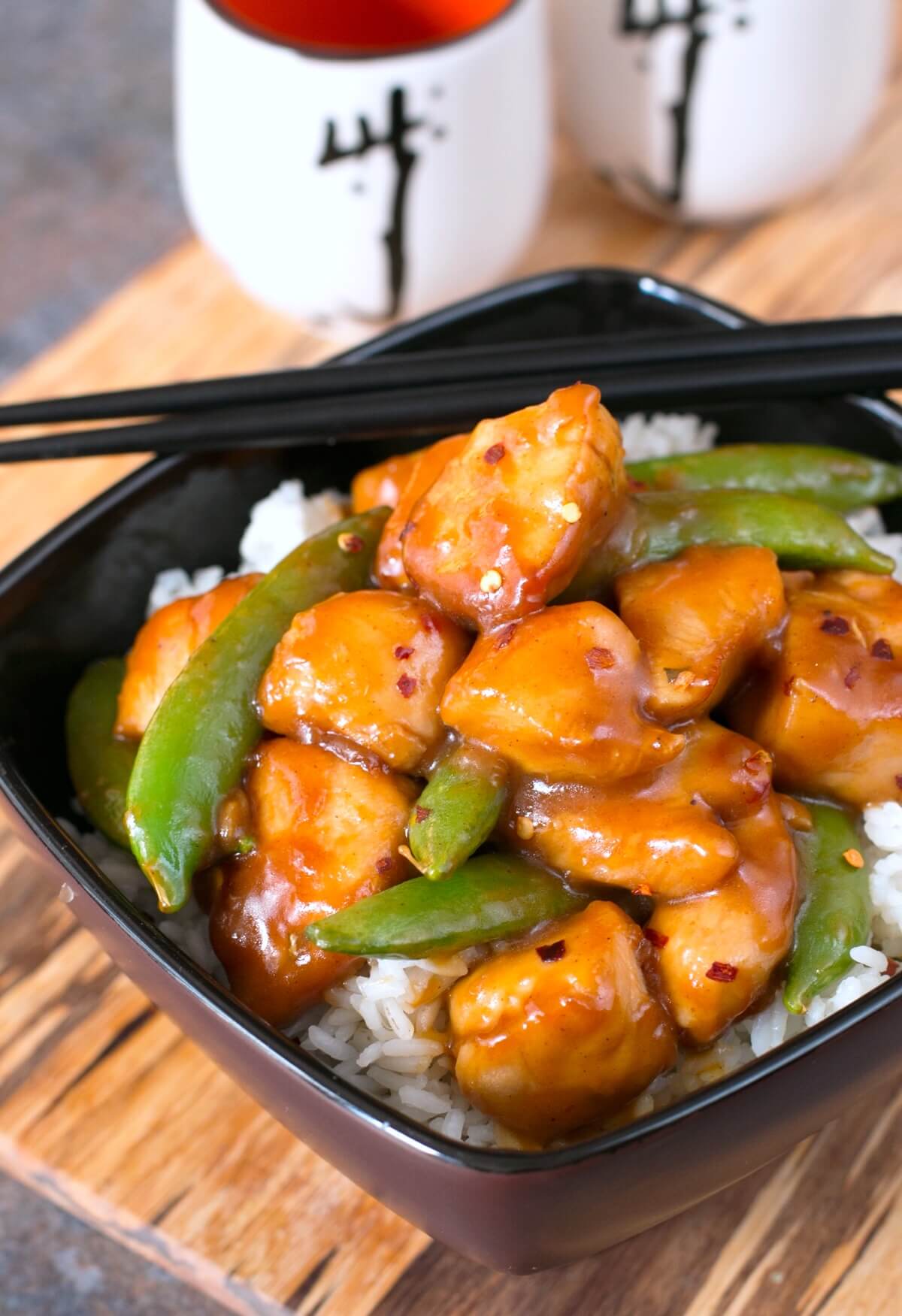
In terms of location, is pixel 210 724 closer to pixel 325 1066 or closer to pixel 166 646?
pixel 166 646

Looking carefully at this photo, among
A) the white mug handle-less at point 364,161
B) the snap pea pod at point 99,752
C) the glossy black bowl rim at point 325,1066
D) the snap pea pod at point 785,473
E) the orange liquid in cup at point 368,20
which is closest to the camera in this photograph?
the glossy black bowl rim at point 325,1066

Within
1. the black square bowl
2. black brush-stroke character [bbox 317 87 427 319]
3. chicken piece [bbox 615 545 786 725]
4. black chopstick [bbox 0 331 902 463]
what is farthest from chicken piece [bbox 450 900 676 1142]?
black brush-stroke character [bbox 317 87 427 319]

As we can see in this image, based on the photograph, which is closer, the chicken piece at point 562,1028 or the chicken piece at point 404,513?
the chicken piece at point 562,1028

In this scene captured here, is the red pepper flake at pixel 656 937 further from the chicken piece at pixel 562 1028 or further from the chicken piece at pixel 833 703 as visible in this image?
the chicken piece at pixel 833 703

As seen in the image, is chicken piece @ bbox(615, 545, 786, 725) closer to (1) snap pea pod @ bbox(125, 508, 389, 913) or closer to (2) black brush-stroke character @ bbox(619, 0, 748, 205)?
(1) snap pea pod @ bbox(125, 508, 389, 913)

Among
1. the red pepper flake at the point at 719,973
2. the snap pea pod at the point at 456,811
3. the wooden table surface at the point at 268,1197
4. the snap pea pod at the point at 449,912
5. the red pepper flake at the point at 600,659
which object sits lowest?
the wooden table surface at the point at 268,1197

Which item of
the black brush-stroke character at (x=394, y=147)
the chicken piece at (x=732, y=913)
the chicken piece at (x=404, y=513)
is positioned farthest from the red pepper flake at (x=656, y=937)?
the black brush-stroke character at (x=394, y=147)

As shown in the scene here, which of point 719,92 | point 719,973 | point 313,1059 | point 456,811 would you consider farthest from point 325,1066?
point 719,92
